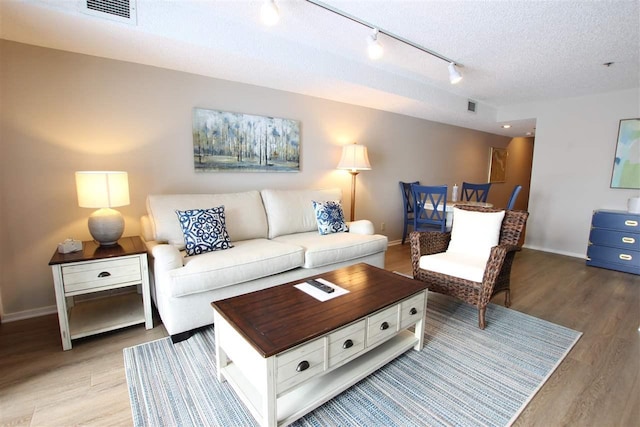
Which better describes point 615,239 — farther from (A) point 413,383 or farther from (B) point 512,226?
(A) point 413,383

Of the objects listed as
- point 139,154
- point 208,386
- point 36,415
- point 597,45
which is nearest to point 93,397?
point 36,415

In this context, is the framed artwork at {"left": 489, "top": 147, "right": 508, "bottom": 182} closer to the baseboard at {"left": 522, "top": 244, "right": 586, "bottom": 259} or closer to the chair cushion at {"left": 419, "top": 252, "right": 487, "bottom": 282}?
the baseboard at {"left": 522, "top": 244, "right": 586, "bottom": 259}

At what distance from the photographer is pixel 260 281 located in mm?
2309

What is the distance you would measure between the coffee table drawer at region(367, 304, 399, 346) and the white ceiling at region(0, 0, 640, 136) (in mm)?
2017

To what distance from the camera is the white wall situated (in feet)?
13.0

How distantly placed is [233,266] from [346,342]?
1.02 m

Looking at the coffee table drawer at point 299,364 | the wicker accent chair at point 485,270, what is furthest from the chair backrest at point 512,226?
the coffee table drawer at point 299,364

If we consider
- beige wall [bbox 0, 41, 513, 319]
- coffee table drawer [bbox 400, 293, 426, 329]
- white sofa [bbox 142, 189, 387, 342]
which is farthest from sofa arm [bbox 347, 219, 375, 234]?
coffee table drawer [bbox 400, 293, 426, 329]

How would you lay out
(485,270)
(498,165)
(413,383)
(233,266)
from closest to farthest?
1. (413,383)
2. (233,266)
3. (485,270)
4. (498,165)

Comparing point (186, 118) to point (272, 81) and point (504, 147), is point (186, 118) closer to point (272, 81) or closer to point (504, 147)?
point (272, 81)

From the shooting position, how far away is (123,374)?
66.8 inches

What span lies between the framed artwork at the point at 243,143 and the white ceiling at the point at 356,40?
39 cm

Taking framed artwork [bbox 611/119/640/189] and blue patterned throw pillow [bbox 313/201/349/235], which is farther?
framed artwork [bbox 611/119/640/189]

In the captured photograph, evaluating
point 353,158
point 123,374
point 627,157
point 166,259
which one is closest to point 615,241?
point 627,157
